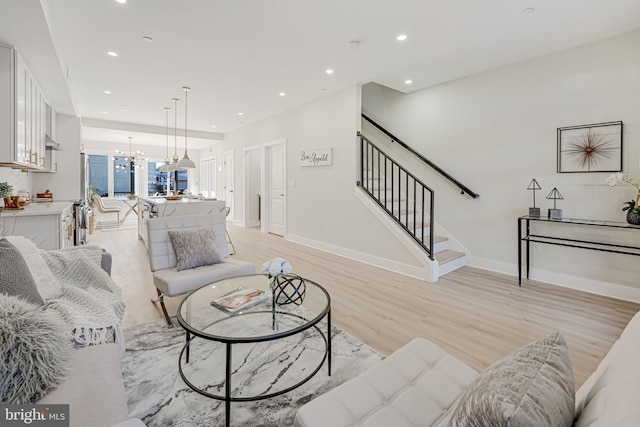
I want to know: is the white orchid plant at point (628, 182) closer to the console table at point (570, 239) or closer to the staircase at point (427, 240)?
the console table at point (570, 239)

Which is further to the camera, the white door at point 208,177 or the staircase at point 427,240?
the white door at point 208,177

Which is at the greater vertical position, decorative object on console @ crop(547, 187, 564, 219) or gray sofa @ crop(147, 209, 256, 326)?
decorative object on console @ crop(547, 187, 564, 219)

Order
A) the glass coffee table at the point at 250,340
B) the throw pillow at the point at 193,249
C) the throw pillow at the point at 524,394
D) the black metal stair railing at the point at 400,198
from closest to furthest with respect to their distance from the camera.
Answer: the throw pillow at the point at 524,394
the glass coffee table at the point at 250,340
the throw pillow at the point at 193,249
the black metal stair railing at the point at 400,198

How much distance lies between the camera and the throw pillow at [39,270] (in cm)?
173

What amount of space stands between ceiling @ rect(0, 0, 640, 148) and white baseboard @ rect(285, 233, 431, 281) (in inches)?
103

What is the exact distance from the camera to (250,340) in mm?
1511

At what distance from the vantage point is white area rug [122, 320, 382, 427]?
160cm

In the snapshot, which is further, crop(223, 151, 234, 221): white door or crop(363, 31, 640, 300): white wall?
crop(223, 151, 234, 221): white door

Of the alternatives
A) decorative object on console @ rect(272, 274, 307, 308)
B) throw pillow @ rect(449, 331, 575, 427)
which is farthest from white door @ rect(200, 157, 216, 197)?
throw pillow @ rect(449, 331, 575, 427)

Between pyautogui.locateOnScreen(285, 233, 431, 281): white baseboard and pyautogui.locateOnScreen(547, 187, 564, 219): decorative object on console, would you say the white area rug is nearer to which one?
pyautogui.locateOnScreen(285, 233, 431, 281): white baseboard

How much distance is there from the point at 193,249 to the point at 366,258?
2613 millimetres

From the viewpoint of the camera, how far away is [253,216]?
8.22 metres

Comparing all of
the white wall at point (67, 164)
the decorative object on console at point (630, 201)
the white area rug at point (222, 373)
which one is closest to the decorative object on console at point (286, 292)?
the white area rug at point (222, 373)

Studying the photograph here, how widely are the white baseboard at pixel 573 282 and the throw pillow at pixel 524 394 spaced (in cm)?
335
